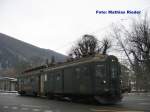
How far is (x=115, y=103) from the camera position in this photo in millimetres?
23062

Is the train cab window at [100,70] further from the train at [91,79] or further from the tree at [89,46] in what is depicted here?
the tree at [89,46]

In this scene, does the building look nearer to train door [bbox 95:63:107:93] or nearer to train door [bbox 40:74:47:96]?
train door [bbox 40:74:47:96]

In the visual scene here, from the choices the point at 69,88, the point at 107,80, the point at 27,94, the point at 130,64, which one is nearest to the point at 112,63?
the point at 107,80

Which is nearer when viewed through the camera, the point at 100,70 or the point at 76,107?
the point at 76,107

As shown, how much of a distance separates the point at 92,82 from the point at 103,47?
152ft

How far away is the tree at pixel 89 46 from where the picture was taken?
6806 cm

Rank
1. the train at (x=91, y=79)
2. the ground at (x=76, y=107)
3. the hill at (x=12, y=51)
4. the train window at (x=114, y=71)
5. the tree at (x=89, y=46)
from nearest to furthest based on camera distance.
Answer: the ground at (x=76, y=107) → the train at (x=91, y=79) → the train window at (x=114, y=71) → the tree at (x=89, y=46) → the hill at (x=12, y=51)

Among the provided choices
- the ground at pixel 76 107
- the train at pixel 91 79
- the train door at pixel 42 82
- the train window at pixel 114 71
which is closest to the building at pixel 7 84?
the train door at pixel 42 82

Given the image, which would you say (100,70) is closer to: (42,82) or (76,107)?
(76,107)

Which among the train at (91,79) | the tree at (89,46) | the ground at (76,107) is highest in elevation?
the tree at (89,46)

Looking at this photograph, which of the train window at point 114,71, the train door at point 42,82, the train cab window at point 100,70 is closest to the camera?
the train cab window at point 100,70

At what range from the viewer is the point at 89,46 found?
71062mm

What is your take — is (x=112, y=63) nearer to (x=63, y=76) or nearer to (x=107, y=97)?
(x=107, y=97)

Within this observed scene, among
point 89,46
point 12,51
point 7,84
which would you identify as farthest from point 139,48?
point 12,51
